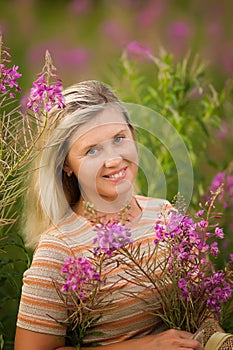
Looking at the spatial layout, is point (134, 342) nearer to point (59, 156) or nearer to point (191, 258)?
point (191, 258)

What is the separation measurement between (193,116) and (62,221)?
977 millimetres

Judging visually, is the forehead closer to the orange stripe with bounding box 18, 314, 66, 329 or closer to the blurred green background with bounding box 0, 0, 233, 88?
the orange stripe with bounding box 18, 314, 66, 329

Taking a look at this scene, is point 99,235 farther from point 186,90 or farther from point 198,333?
point 186,90

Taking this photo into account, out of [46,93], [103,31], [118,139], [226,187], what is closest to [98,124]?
[118,139]

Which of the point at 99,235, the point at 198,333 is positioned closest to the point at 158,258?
the point at 198,333

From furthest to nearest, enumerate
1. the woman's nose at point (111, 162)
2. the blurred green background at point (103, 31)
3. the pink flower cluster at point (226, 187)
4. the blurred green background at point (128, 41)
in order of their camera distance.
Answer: the blurred green background at point (103, 31), the blurred green background at point (128, 41), the pink flower cluster at point (226, 187), the woman's nose at point (111, 162)

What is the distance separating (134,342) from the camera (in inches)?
62.8

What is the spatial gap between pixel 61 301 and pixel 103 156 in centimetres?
28

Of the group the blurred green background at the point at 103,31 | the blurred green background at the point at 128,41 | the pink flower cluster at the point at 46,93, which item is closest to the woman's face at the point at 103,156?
the pink flower cluster at the point at 46,93

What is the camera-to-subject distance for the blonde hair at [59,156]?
1600 mm

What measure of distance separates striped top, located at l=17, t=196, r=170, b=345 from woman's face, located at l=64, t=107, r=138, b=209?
0.09 m

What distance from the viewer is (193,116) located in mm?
2543

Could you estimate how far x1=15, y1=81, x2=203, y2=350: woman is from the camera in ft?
5.21

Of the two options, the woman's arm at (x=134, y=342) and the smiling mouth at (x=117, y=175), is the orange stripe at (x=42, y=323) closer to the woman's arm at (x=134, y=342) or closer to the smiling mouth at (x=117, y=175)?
the woman's arm at (x=134, y=342)
